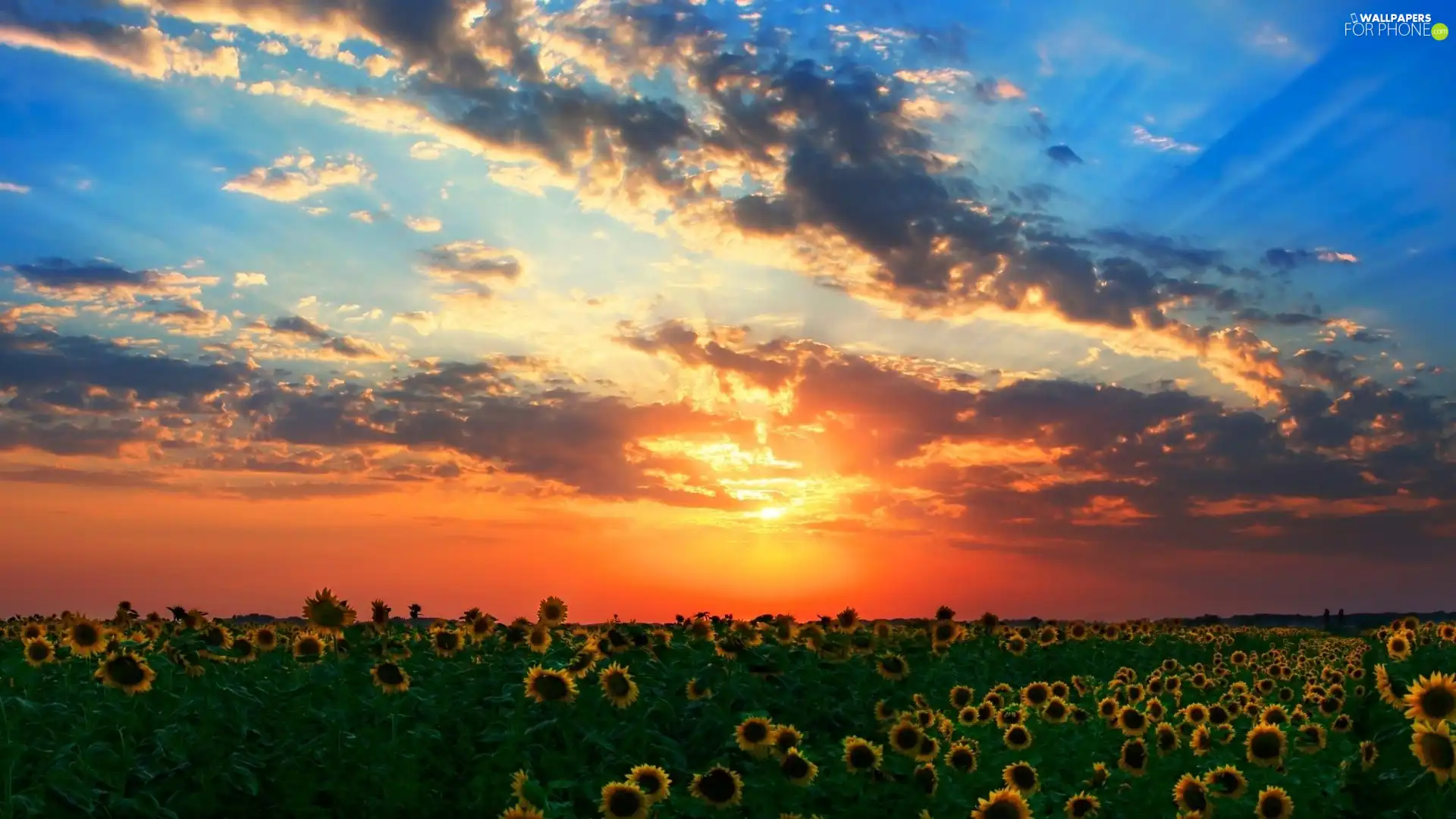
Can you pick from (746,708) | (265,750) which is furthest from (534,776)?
(746,708)

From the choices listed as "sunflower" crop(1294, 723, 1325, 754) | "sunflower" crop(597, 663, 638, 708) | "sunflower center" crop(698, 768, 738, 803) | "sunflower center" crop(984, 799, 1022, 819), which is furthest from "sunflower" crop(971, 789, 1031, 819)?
"sunflower" crop(1294, 723, 1325, 754)

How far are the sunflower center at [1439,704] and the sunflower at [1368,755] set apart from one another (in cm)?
157

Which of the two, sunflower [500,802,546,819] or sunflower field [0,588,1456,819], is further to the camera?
sunflower field [0,588,1456,819]

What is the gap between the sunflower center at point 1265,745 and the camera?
10.5 meters

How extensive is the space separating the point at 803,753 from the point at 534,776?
236 centimetres

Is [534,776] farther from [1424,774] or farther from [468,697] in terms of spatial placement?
[1424,774]

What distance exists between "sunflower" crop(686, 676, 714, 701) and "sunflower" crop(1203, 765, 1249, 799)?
4.96 m

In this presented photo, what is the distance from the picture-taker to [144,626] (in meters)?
16.7

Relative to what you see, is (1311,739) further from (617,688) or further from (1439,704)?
(617,688)

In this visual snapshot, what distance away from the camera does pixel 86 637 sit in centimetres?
1238

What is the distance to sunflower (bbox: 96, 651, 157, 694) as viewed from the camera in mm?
10758

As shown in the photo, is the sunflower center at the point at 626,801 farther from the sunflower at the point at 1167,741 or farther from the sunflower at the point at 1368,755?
the sunflower at the point at 1368,755

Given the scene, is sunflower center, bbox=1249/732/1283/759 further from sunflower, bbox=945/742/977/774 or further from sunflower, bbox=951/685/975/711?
sunflower, bbox=951/685/975/711

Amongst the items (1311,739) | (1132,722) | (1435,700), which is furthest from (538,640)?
(1435,700)
